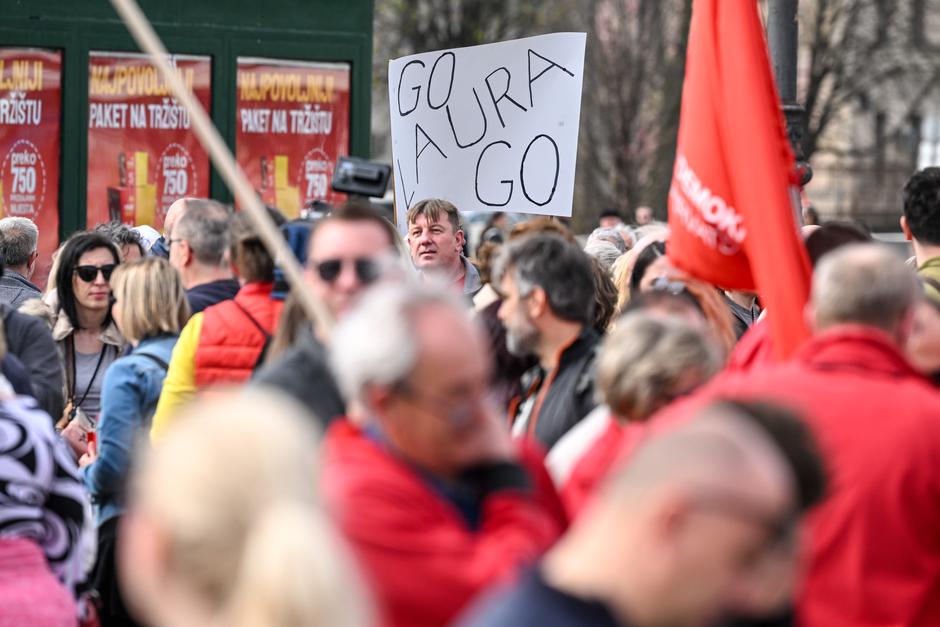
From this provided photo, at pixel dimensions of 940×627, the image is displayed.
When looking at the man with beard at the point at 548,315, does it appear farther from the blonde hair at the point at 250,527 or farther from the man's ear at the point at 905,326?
the blonde hair at the point at 250,527

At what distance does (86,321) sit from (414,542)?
454cm

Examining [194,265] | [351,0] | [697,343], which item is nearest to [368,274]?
[697,343]

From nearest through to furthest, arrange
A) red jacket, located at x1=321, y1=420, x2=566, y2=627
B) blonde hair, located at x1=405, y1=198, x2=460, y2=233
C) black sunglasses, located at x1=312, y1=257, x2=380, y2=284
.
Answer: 1. red jacket, located at x1=321, y1=420, x2=566, y2=627
2. black sunglasses, located at x1=312, y1=257, x2=380, y2=284
3. blonde hair, located at x1=405, y1=198, x2=460, y2=233

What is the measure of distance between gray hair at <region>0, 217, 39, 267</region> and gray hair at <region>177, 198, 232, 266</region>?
218cm

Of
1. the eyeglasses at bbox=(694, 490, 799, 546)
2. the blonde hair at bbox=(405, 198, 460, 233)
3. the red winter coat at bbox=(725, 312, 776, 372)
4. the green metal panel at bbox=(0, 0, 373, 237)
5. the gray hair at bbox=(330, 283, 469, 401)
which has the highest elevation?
the green metal panel at bbox=(0, 0, 373, 237)

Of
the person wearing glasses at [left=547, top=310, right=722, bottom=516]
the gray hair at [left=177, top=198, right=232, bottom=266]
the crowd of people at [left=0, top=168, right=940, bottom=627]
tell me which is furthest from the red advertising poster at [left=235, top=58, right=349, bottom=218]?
the person wearing glasses at [left=547, top=310, right=722, bottom=516]

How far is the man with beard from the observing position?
16.4 ft

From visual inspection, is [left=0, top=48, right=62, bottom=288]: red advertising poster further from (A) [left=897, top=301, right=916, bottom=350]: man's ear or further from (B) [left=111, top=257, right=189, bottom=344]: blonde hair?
(A) [left=897, top=301, right=916, bottom=350]: man's ear

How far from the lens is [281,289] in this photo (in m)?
5.39

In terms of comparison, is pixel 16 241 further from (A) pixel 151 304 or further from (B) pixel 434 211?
(A) pixel 151 304

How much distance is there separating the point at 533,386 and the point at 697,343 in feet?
3.97

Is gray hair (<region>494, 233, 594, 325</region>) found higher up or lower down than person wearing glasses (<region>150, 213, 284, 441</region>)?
higher up

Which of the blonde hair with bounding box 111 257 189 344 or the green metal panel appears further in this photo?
the green metal panel

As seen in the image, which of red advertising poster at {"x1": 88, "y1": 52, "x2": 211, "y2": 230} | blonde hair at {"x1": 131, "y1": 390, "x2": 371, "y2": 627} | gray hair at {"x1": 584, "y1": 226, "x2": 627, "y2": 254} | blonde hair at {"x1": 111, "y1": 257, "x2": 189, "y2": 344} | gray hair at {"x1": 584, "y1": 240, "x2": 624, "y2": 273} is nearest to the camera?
blonde hair at {"x1": 131, "y1": 390, "x2": 371, "y2": 627}
